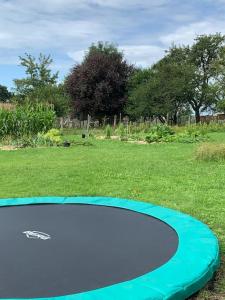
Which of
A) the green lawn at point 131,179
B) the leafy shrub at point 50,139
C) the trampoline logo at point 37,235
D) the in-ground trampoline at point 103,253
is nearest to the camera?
the in-ground trampoline at point 103,253

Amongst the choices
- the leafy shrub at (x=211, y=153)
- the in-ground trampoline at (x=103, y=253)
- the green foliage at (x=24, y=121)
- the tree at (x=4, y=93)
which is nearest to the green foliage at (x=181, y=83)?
the green foliage at (x=24, y=121)

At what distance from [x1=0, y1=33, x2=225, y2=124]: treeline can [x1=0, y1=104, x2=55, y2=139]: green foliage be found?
983 cm

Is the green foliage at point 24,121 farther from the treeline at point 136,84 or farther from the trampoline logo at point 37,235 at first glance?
the treeline at point 136,84

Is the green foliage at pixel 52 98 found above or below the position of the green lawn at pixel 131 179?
above

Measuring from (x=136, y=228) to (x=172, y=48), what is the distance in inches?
895

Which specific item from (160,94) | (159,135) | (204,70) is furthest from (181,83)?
(159,135)

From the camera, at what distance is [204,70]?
76.3ft

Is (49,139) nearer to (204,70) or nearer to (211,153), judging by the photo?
(211,153)

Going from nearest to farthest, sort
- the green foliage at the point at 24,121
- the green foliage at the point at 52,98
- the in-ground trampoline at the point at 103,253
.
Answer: the in-ground trampoline at the point at 103,253 < the green foliage at the point at 24,121 < the green foliage at the point at 52,98

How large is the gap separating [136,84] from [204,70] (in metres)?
4.16

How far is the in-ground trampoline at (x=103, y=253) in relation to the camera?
157cm

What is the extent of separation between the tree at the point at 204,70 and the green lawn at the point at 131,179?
15.7 meters

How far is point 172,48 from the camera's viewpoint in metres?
24.0

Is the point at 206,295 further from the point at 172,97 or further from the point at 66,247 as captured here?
the point at 172,97
